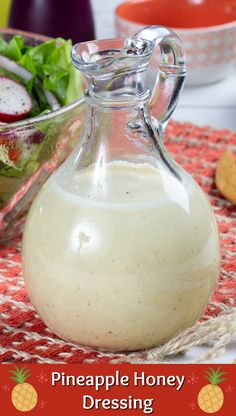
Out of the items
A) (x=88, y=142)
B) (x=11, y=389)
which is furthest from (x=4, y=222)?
(x=11, y=389)

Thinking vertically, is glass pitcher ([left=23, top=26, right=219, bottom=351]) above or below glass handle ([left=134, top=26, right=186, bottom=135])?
below

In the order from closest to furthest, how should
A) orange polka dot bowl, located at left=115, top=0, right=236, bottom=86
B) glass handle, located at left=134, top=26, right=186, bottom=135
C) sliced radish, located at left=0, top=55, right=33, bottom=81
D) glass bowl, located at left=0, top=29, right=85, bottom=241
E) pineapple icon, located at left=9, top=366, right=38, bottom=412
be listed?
pineapple icon, located at left=9, top=366, right=38, bottom=412 → glass handle, located at left=134, top=26, right=186, bottom=135 → glass bowl, located at left=0, top=29, right=85, bottom=241 → sliced radish, located at left=0, top=55, right=33, bottom=81 → orange polka dot bowl, located at left=115, top=0, right=236, bottom=86

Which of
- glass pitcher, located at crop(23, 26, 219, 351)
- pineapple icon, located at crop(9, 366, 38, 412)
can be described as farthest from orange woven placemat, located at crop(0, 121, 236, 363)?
pineapple icon, located at crop(9, 366, 38, 412)

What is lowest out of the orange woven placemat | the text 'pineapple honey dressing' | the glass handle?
the orange woven placemat

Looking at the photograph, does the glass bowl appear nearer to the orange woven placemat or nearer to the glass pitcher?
the orange woven placemat

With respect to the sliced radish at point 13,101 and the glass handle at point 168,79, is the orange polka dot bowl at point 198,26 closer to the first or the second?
the sliced radish at point 13,101

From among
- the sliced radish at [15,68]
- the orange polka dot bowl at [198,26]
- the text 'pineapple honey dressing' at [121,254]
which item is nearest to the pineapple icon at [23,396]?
the text 'pineapple honey dressing' at [121,254]

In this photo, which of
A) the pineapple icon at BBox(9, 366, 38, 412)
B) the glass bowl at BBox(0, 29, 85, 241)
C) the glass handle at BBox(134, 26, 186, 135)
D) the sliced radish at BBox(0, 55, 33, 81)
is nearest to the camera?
the pineapple icon at BBox(9, 366, 38, 412)
